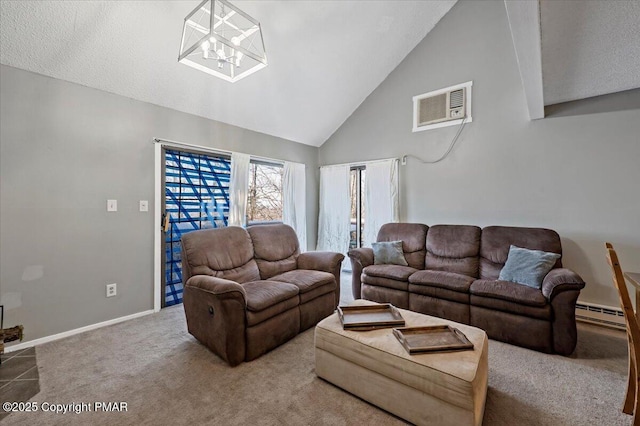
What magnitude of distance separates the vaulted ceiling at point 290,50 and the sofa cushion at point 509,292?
70.4 inches

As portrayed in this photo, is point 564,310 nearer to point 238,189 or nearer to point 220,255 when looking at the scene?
point 220,255

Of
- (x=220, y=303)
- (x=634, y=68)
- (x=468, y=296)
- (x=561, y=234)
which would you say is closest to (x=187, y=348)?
(x=220, y=303)

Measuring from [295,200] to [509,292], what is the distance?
322 cm

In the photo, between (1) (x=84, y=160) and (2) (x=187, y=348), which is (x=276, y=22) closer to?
(1) (x=84, y=160)

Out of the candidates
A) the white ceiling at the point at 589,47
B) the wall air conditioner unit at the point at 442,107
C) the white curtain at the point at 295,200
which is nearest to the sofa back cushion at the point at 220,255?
the white curtain at the point at 295,200

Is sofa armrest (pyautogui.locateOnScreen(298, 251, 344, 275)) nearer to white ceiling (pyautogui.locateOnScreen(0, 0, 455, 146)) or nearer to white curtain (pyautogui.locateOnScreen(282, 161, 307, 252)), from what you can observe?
white curtain (pyautogui.locateOnScreen(282, 161, 307, 252))

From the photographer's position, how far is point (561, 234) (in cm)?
296

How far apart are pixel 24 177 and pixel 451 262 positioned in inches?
165

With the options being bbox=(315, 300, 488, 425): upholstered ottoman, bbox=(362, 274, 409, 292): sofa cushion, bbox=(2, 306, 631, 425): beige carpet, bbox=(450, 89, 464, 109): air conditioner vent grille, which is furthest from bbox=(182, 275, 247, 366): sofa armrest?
bbox=(450, 89, 464, 109): air conditioner vent grille

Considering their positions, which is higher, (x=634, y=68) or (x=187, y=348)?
(x=634, y=68)

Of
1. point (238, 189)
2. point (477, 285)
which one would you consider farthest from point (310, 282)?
point (238, 189)

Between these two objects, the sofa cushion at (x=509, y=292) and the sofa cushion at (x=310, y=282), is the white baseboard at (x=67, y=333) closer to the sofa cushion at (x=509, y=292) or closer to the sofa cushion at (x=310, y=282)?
the sofa cushion at (x=310, y=282)

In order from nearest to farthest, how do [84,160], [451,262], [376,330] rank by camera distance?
[376,330]
[84,160]
[451,262]

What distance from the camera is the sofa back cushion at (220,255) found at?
2469 millimetres
